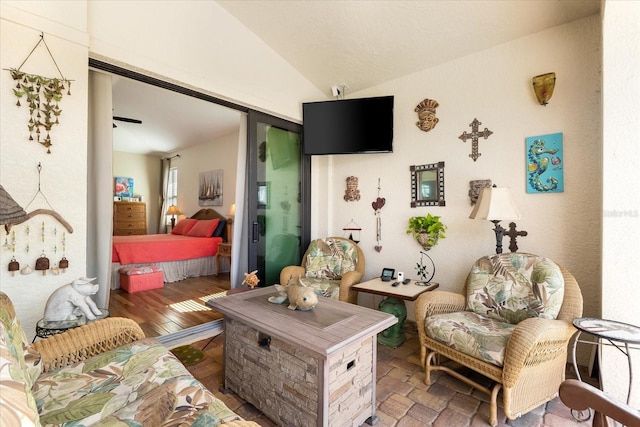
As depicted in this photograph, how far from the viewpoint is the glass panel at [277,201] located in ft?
10.7

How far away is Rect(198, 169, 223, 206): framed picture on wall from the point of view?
6133 mm

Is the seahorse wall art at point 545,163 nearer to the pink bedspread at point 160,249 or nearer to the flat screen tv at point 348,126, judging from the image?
the flat screen tv at point 348,126

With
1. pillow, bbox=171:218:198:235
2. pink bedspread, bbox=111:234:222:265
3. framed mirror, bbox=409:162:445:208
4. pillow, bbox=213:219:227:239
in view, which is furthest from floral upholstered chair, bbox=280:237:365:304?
pillow, bbox=171:218:198:235

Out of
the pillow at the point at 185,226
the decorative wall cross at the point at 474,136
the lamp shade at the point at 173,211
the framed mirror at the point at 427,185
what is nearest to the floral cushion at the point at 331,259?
the framed mirror at the point at 427,185

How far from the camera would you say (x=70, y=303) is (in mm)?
1673

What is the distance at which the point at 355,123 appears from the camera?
326 cm

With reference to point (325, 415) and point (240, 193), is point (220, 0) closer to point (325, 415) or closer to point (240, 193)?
point (240, 193)

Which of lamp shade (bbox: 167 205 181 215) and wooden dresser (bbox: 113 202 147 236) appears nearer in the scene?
wooden dresser (bbox: 113 202 147 236)

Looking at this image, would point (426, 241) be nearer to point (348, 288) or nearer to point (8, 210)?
→ point (348, 288)

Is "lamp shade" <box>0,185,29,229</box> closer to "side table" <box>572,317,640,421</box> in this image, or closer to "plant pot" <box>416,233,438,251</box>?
"side table" <box>572,317,640,421</box>

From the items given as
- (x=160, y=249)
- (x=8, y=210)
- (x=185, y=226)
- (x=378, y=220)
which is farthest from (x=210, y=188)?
(x=8, y=210)

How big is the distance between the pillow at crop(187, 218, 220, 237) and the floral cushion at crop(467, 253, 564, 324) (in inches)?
173

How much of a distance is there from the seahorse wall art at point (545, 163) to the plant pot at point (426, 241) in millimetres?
919

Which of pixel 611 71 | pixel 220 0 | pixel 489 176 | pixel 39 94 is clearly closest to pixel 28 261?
pixel 39 94
